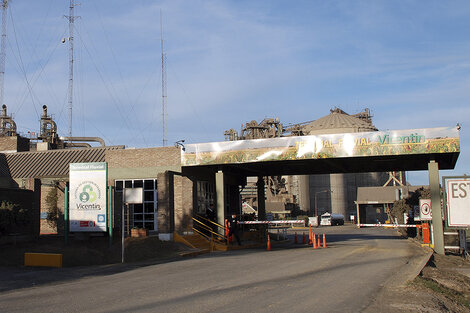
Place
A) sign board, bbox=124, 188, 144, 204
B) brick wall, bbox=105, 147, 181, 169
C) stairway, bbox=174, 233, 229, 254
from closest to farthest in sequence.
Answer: sign board, bbox=124, 188, 144, 204 → stairway, bbox=174, 233, 229, 254 → brick wall, bbox=105, 147, 181, 169

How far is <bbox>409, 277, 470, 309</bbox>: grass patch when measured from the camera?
10.9 meters

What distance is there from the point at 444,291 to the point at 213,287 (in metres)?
5.58

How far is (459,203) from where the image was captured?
14.0m

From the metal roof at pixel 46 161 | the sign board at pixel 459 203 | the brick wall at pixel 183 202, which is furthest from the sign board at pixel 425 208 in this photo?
the metal roof at pixel 46 161

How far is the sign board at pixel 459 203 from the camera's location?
13898mm

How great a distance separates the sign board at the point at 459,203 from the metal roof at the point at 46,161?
2366 centimetres

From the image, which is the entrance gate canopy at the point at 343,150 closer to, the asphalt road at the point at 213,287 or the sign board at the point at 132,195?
the asphalt road at the point at 213,287

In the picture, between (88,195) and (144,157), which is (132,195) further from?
(144,157)

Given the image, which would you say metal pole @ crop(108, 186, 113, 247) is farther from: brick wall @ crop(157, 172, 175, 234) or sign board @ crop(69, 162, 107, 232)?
brick wall @ crop(157, 172, 175, 234)

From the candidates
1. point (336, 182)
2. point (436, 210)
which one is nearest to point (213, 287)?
point (436, 210)

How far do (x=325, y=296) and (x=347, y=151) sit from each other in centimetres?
1464

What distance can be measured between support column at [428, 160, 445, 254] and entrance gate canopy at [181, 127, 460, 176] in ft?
2.74

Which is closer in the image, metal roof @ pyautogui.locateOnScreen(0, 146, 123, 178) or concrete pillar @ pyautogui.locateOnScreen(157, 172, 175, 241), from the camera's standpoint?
concrete pillar @ pyautogui.locateOnScreen(157, 172, 175, 241)

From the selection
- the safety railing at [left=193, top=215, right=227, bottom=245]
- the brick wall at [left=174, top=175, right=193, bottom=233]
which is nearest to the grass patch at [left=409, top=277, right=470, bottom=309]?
the safety railing at [left=193, top=215, right=227, bottom=245]
